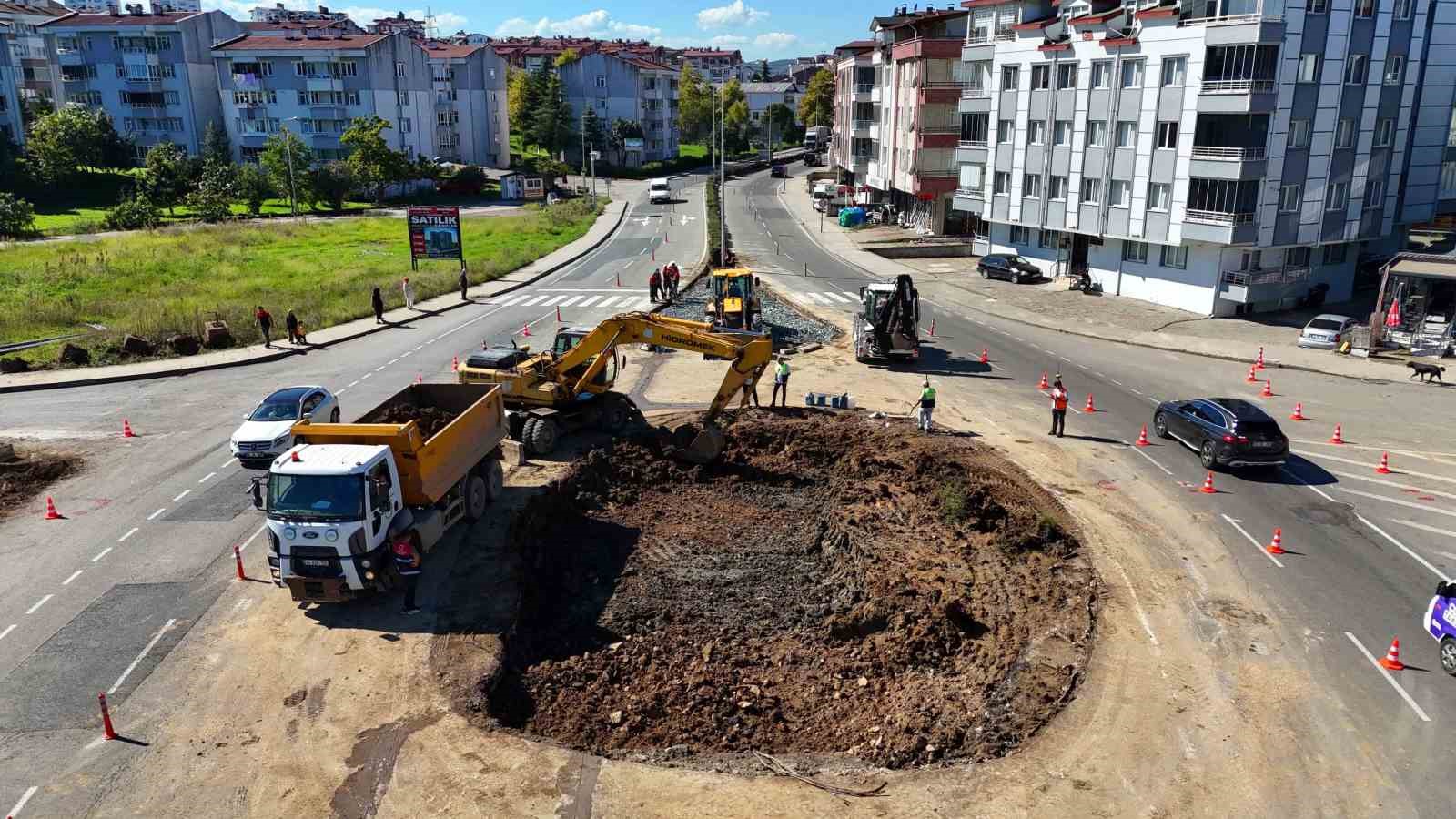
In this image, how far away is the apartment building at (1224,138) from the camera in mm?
41812

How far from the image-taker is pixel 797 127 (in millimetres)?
160000

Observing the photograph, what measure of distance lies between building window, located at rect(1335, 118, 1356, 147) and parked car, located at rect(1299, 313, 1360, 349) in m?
9.67

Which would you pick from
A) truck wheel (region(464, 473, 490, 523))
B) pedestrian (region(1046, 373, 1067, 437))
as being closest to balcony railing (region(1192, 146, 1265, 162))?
pedestrian (region(1046, 373, 1067, 437))

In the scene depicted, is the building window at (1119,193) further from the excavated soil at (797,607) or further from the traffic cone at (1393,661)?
the traffic cone at (1393,661)

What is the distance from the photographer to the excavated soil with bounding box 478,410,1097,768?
14.5 meters

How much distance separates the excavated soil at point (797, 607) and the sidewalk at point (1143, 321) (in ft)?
60.4

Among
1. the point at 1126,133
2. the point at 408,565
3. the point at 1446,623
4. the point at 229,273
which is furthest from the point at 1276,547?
the point at 229,273

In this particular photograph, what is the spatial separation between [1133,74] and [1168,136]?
381 centimetres

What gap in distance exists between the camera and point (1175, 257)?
4644cm

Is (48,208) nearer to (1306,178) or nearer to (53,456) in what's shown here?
(53,456)

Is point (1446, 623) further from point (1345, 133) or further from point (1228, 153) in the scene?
point (1345, 133)

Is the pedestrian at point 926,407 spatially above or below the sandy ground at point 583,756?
above

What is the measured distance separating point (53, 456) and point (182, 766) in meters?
16.3

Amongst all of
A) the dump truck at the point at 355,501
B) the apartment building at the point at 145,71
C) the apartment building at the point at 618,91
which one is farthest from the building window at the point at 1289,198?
the apartment building at the point at 145,71
